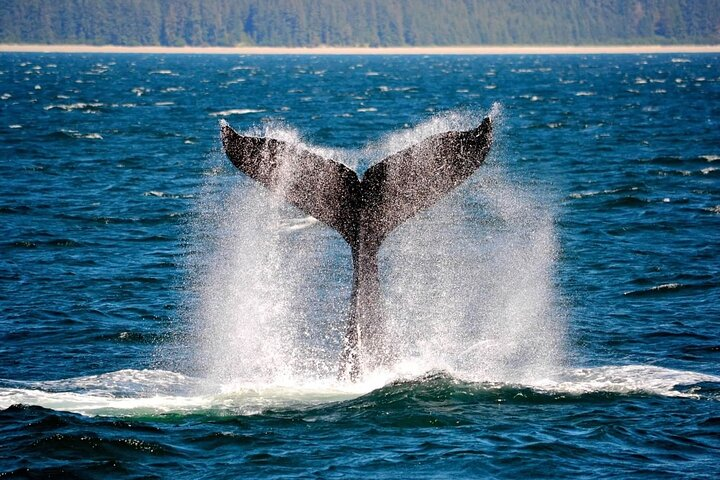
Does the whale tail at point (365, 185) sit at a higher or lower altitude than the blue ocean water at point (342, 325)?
higher

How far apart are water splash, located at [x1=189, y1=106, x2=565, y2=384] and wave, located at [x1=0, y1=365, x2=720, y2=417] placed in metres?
0.27

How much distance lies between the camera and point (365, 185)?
9805 millimetres

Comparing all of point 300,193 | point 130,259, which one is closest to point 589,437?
point 300,193

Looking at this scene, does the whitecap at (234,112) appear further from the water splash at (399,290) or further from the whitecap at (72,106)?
the water splash at (399,290)

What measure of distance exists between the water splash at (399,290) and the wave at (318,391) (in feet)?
0.89

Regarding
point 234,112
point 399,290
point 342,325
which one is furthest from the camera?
point 234,112

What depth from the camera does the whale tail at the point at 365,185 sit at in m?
9.26

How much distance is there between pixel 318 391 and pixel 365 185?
2.03 meters

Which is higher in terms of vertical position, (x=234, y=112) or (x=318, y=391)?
(x=234, y=112)

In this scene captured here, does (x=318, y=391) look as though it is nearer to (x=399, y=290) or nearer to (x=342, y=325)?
(x=342, y=325)

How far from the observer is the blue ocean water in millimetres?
9016

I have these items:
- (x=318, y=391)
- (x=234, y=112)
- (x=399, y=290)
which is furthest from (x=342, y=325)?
(x=234, y=112)

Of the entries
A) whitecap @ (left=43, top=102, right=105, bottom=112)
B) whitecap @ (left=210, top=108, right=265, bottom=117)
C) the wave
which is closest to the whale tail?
the wave

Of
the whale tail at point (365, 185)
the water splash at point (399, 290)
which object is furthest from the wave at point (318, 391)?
the whale tail at point (365, 185)
